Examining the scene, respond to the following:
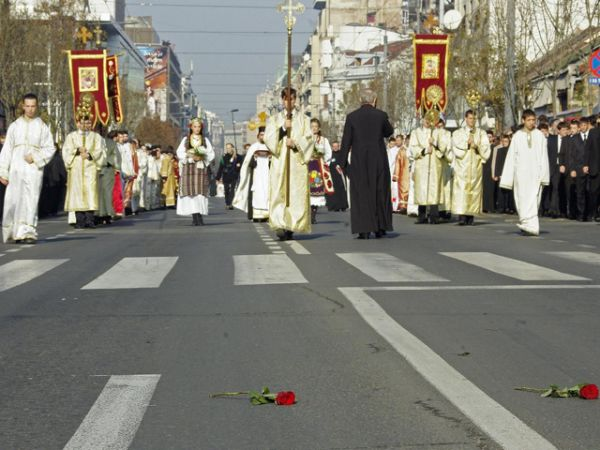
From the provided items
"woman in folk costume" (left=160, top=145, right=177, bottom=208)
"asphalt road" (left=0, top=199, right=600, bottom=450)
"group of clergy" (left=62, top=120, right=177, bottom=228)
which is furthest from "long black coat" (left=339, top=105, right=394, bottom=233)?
"woman in folk costume" (left=160, top=145, right=177, bottom=208)

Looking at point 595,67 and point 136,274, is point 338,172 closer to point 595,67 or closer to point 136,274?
point 595,67

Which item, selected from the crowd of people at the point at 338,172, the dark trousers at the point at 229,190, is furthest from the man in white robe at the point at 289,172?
the dark trousers at the point at 229,190


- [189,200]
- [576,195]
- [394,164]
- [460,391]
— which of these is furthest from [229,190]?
[460,391]

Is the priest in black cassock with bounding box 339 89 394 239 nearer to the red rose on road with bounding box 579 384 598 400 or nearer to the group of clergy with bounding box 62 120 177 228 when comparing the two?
the group of clergy with bounding box 62 120 177 228

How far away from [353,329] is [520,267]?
5078mm

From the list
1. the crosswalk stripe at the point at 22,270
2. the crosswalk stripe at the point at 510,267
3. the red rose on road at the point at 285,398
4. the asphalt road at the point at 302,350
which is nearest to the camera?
the asphalt road at the point at 302,350

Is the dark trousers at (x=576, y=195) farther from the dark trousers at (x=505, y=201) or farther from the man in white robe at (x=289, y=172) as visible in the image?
the man in white robe at (x=289, y=172)

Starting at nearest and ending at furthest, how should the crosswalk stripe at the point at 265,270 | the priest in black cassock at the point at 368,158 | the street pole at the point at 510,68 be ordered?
the crosswalk stripe at the point at 265,270 → the priest in black cassock at the point at 368,158 → the street pole at the point at 510,68

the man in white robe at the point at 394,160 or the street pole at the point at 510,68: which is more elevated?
the street pole at the point at 510,68

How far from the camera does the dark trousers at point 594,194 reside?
1016 inches

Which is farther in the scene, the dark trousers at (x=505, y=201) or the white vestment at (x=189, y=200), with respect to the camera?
the dark trousers at (x=505, y=201)

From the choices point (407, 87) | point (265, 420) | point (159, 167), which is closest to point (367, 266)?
point (265, 420)

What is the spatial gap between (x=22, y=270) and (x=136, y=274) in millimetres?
1476

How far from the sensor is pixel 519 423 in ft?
17.7
